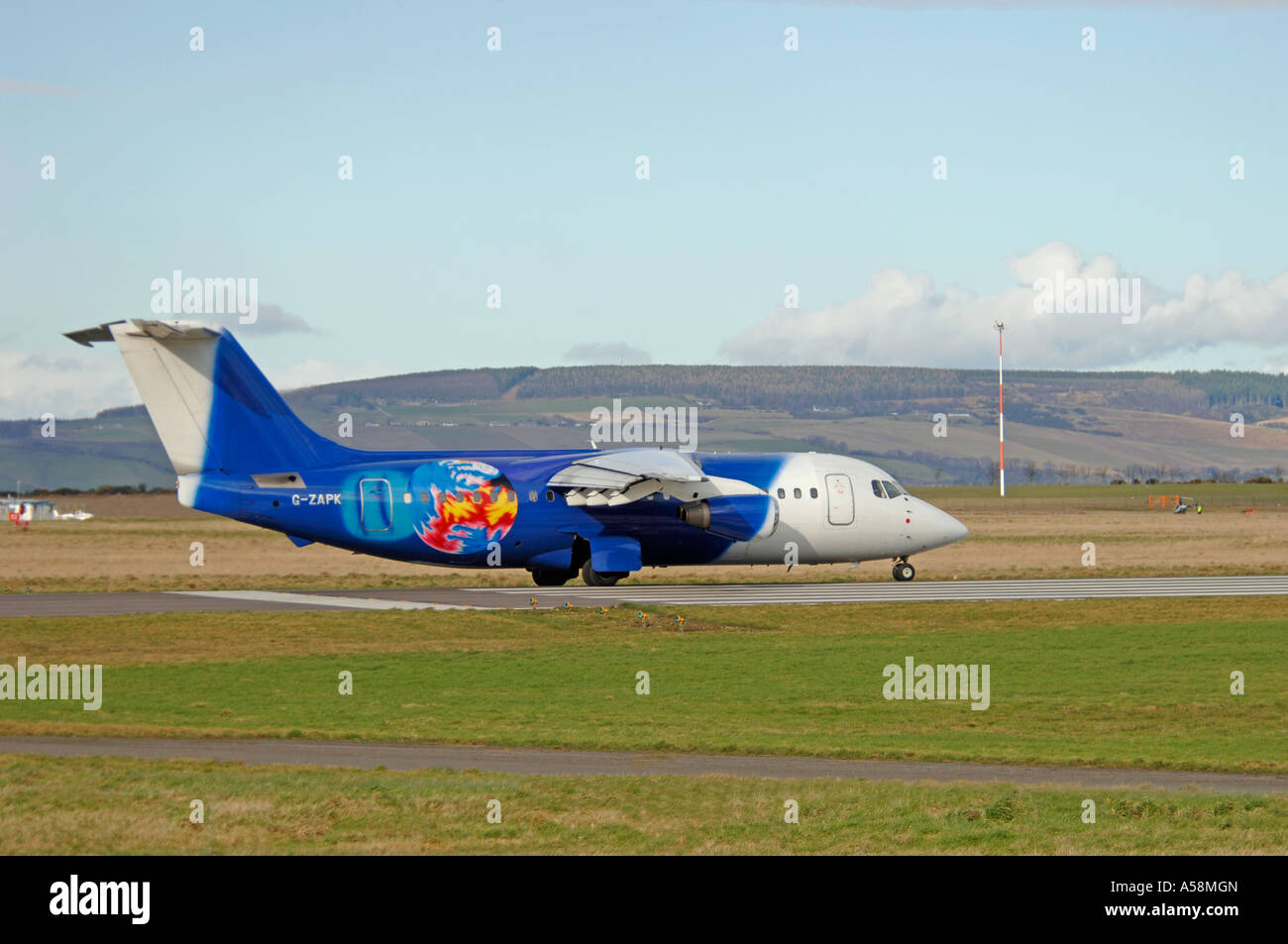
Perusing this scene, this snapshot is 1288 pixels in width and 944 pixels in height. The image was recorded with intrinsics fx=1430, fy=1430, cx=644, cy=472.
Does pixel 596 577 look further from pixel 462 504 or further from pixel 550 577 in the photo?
pixel 462 504

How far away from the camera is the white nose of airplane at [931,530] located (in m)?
50.0

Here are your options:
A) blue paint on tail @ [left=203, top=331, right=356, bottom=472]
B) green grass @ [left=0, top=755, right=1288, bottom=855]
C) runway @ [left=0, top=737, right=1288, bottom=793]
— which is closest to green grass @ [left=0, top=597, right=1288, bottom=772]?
runway @ [left=0, top=737, right=1288, bottom=793]

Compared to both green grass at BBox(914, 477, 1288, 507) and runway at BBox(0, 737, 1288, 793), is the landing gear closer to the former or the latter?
runway at BBox(0, 737, 1288, 793)

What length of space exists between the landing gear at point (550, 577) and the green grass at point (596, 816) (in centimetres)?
3043

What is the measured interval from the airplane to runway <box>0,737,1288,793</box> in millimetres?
21855

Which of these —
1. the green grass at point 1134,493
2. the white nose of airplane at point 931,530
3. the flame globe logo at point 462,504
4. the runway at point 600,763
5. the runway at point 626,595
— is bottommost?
the runway at point 600,763

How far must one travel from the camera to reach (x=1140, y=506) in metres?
A: 135

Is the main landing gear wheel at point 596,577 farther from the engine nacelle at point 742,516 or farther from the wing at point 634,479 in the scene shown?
the engine nacelle at point 742,516

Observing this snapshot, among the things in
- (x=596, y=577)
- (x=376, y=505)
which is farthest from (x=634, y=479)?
(x=376, y=505)

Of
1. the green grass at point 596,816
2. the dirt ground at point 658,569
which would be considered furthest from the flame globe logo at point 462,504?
the green grass at point 596,816

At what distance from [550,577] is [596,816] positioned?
33492mm

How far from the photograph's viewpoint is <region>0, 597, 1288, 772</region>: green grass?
2234cm
